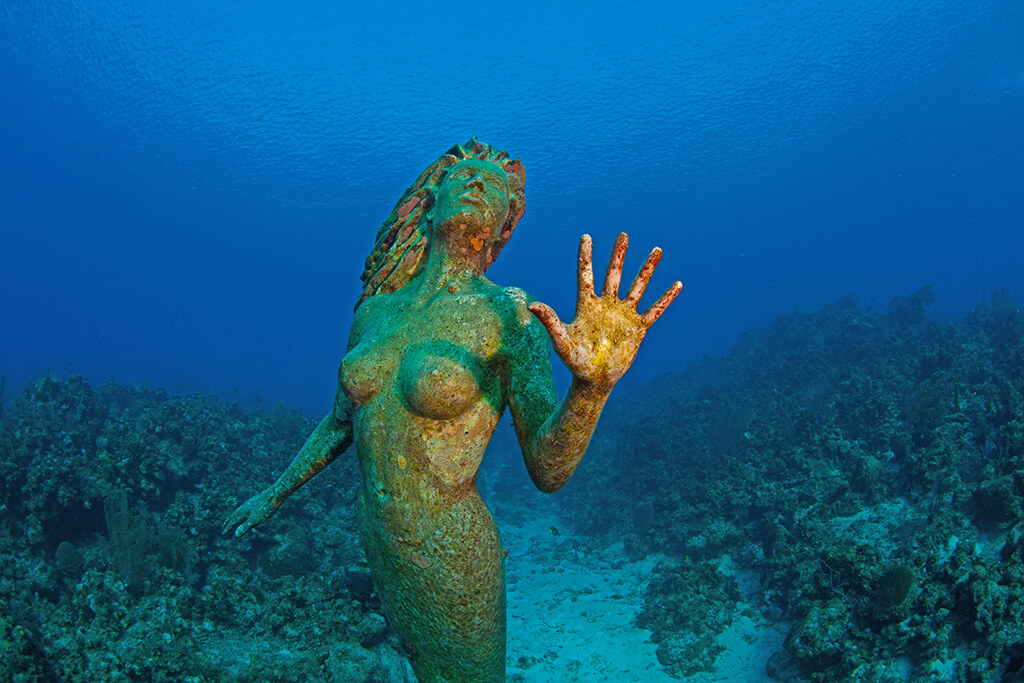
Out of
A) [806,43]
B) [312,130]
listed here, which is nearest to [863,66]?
[806,43]

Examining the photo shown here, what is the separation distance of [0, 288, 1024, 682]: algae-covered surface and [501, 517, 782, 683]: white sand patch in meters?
0.04

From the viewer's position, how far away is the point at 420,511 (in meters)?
2.15

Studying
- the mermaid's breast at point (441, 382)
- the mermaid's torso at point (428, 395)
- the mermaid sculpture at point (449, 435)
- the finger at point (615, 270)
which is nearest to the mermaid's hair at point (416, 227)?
the mermaid sculpture at point (449, 435)

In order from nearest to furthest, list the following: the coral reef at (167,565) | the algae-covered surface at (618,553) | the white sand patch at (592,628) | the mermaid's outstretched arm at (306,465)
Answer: the mermaid's outstretched arm at (306,465) → the coral reef at (167,565) → the algae-covered surface at (618,553) → the white sand patch at (592,628)

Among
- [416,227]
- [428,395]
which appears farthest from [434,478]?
[416,227]

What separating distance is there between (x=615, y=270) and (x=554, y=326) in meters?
0.29

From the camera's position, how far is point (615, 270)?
1.65 m

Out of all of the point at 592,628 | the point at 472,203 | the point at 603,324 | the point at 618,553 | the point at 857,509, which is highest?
the point at 618,553

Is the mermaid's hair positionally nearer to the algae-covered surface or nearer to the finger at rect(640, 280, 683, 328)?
the finger at rect(640, 280, 683, 328)

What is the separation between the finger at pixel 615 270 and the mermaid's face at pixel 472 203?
1050mm

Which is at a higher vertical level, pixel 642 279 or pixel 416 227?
pixel 416 227

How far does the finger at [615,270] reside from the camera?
1.64 m

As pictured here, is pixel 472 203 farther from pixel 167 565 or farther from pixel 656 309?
pixel 167 565

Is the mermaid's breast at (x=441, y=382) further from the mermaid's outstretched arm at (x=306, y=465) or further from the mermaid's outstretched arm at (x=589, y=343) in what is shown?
the mermaid's outstretched arm at (x=306, y=465)
